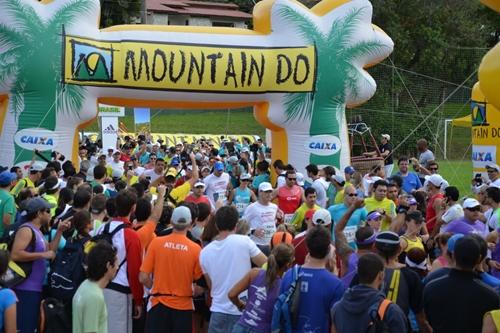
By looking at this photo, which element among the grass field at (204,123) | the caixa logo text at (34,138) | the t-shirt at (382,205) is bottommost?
the t-shirt at (382,205)

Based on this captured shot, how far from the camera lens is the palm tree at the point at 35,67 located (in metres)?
14.9

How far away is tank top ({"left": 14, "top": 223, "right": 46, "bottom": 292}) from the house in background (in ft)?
162

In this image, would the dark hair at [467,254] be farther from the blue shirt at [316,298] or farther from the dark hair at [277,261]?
the dark hair at [277,261]

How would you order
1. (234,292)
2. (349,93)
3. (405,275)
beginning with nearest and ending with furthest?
(405,275)
(234,292)
(349,93)

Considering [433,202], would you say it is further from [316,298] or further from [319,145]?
[319,145]

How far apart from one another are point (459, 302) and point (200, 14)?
52.3 meters

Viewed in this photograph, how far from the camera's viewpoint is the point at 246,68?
15742 millimetres

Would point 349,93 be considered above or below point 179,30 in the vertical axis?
below

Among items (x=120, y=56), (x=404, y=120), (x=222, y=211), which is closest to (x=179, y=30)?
(x=120, y=56)

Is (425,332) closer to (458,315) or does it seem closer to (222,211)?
(458,315)

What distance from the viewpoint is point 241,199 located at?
12.1 metres

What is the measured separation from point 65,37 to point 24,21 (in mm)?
715

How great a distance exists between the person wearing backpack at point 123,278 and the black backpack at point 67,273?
23cm

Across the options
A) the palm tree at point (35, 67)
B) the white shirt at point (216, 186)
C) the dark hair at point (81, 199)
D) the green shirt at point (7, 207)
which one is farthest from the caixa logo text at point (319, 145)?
the dark hair at point (81, 199)
